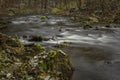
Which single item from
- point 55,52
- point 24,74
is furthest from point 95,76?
point 24,74

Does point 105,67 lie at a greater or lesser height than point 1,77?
lesser

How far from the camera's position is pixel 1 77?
39.7 ft

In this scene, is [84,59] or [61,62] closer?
[61,62]

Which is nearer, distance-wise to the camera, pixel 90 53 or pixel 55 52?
pixel 55 52

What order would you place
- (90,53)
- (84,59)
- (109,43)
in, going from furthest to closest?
(109,43), (90,53), (84,59)

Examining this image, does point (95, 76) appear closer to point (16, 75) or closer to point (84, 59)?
point (84, 59)

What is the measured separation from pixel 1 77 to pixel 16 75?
2.71ft

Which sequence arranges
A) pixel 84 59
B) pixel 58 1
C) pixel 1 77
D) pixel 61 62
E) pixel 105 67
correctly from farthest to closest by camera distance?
1. pixel 58 1
2. pixel 84 59
3. pixel 105 67
4. pixel 61 62
5. pixel 1 77

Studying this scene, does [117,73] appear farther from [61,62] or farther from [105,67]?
[61,62]

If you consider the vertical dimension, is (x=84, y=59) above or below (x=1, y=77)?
below

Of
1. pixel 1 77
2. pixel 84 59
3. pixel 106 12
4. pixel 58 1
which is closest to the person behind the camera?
pixel 1 77

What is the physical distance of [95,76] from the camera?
15.3m

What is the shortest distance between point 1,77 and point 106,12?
5288 centimetres

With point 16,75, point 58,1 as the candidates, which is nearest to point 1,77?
point 16,75
